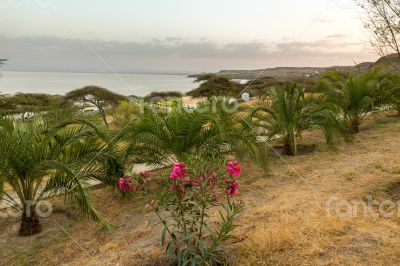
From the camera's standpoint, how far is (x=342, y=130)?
9359 mm

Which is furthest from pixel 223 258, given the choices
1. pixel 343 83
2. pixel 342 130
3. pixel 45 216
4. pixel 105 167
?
pixel 343 83

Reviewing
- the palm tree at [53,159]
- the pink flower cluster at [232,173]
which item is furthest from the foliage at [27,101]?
the pink flower cluster at [232,173]

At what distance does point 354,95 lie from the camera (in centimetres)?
1115

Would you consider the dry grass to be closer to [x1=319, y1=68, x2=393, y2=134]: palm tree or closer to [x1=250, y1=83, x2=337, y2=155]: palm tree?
[x1=250, y1=83, x2=337, y2=155]: palm tree

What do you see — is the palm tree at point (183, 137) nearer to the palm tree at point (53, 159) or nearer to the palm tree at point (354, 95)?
the palm tree at point (53, 159)

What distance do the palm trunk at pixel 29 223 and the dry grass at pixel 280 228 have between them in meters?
0.14

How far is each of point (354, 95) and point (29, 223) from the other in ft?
29.5

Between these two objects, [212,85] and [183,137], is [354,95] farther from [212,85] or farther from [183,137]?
[212,85]

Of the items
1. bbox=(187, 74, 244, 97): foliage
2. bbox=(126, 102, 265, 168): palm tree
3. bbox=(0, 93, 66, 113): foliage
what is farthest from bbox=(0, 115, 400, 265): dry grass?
bbox=(187, 74, 244, 97): foliage

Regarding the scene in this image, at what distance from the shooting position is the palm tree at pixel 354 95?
36.2 feet

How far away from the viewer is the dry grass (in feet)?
13.7

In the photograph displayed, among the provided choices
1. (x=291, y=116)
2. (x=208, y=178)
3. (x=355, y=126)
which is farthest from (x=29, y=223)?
(x=355, y=126)

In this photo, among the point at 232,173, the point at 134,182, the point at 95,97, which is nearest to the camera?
the point at 232,173

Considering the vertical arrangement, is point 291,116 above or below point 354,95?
below
